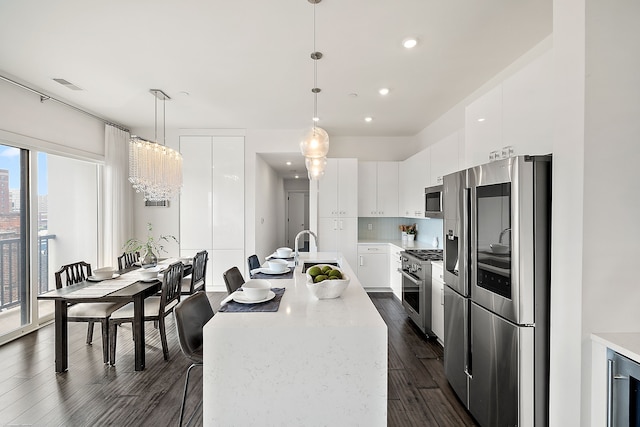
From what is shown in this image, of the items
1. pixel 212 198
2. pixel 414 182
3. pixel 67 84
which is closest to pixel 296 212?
pixel 212 198

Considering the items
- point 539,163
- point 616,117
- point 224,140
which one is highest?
point 224,140

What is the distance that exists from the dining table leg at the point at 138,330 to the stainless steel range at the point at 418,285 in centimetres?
284

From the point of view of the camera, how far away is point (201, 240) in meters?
5.52

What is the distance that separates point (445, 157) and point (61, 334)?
4.31 meters

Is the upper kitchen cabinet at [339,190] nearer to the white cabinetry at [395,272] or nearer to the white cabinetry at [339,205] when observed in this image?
the white cabinetry at [339,205]

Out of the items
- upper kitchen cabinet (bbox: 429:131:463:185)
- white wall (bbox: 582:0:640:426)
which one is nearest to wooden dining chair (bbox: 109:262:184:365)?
white wall (bbox: 582:0:640:426)

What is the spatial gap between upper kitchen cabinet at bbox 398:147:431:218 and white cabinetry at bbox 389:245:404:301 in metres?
0.63

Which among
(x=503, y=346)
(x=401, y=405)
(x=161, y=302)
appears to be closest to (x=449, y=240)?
(x=503, y=346)

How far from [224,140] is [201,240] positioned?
184cm

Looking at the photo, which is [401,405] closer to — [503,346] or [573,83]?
[503,346]

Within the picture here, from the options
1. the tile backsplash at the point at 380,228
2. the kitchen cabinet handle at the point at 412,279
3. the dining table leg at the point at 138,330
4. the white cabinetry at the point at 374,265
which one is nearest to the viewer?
the dining table leg at the point at 138,330

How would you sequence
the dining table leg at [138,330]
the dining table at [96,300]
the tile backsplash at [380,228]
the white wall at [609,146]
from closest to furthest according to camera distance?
1. the white wall at [609,146]
2. the dining table at [96,300]
3. the dining table leg at [138,330]
4. the tile backsplash at [380,228]

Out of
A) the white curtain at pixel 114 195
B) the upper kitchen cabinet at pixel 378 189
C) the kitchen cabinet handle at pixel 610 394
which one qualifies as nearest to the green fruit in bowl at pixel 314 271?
the kitchen cabinet handle at pixel 610 394

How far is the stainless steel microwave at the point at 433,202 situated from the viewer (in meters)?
3.62
